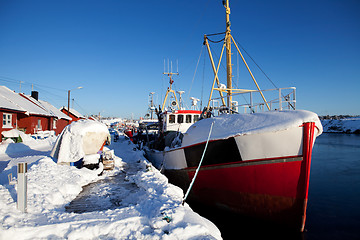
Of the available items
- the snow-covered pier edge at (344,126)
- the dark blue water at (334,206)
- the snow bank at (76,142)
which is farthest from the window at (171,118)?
the snow-covered pier edge at (344,126)

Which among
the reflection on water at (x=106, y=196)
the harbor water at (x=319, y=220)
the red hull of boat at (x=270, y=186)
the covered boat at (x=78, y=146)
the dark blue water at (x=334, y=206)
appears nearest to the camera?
the reflection on water at (x=106, y=196)

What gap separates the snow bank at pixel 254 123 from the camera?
4.85m

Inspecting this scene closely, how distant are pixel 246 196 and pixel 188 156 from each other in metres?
2.37

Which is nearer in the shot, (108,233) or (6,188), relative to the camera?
(108,233)

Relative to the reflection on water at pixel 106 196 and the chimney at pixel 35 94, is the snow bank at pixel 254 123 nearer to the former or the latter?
the reflection on water at pixel 106 196

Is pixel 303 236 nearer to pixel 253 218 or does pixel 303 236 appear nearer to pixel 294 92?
pixel 253 218

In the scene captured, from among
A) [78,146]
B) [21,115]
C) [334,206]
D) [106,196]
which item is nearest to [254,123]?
[106,196]

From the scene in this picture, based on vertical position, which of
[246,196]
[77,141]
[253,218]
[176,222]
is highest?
[77,141]

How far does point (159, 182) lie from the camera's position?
613cm

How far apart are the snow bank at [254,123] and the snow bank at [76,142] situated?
15.7ft

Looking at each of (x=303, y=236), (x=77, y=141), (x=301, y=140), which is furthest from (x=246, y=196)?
(x=77, y=141)

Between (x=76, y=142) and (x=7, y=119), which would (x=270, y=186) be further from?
(x=7, y=119)

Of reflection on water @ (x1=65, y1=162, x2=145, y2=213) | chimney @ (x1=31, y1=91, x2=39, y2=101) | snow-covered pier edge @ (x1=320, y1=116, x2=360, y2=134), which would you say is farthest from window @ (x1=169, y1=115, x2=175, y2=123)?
snow-covered pier edge @ (x1=320, y1=116, x2=360, y2=134)

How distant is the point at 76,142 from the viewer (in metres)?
8.06
